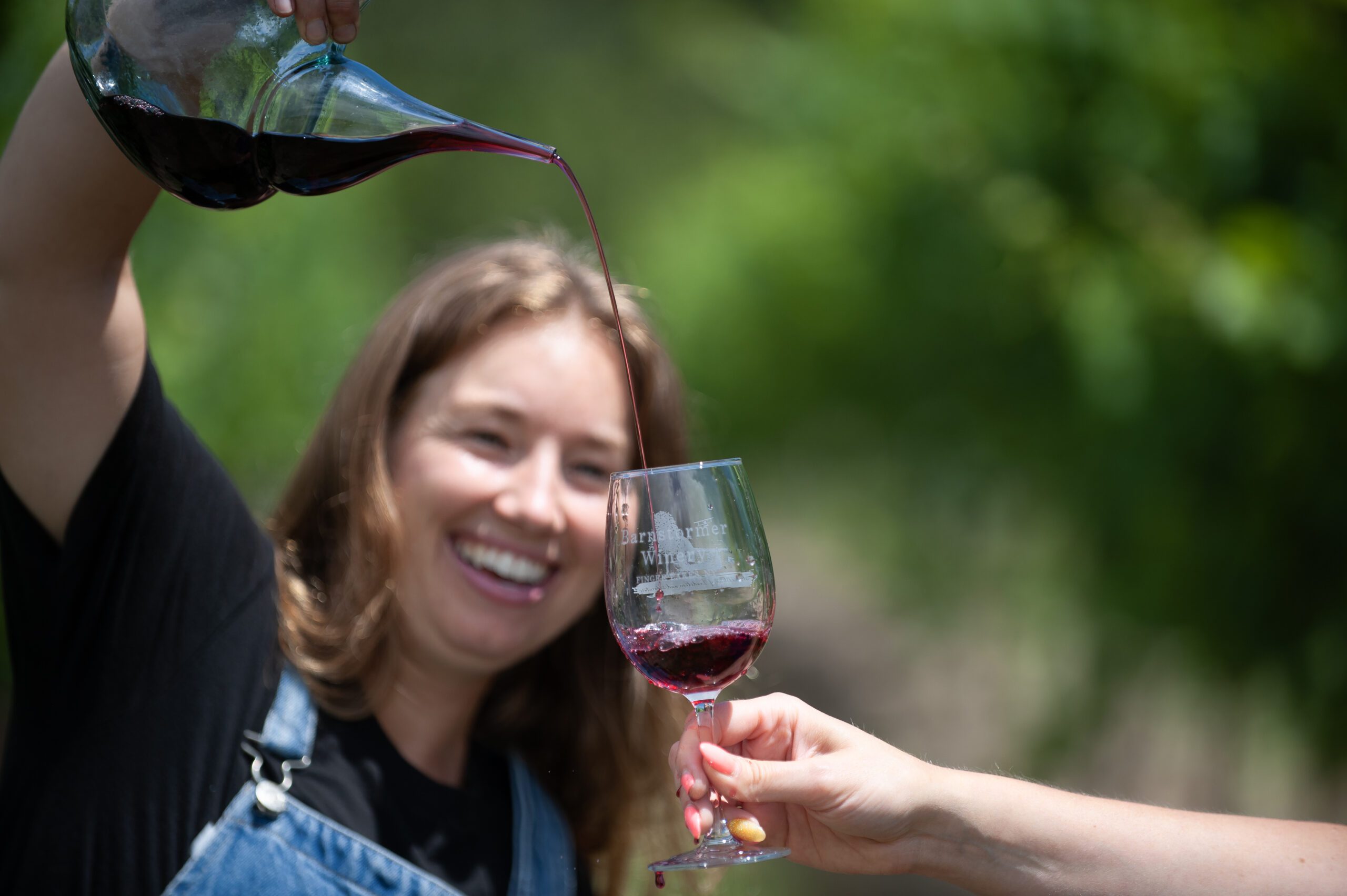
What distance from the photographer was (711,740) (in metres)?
1.47

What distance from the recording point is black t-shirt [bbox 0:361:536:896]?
5.39ft

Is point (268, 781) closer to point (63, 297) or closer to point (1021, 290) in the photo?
point (63, 297)

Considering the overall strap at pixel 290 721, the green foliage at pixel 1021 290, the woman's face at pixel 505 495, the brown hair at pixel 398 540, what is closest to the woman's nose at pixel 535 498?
the woman's face at pixel 505 495

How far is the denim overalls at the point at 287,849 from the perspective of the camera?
1669 millimetres

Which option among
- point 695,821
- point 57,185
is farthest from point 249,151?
point 695,821

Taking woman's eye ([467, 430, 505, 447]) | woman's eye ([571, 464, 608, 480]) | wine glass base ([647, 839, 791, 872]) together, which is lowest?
wine glass base ([647, 839, 791, 872])

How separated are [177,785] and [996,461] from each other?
11.8 feet

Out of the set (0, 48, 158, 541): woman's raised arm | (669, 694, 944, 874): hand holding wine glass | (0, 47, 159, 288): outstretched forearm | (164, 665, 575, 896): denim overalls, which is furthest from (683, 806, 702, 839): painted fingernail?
(0, 47, 159, 288): outstretched forearm

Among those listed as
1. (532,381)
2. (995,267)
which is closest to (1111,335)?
(995,267)

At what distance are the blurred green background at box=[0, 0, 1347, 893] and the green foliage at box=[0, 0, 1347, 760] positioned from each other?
12mm

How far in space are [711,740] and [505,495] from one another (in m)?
0.64

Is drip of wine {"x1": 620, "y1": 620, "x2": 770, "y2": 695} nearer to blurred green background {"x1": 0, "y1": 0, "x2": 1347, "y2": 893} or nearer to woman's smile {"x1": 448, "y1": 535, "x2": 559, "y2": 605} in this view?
woman's smile {"x1": 448, "y1": 535, "x2": 559, "y2": 605}

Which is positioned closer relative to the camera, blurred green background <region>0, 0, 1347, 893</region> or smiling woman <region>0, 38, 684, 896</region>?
smiling woman <region>0, 38, 684, 896</region>

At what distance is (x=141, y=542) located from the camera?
5.59 feet
